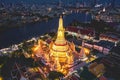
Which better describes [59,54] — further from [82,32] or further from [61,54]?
[82,32]

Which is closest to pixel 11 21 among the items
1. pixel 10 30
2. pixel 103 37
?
pixel 10 30

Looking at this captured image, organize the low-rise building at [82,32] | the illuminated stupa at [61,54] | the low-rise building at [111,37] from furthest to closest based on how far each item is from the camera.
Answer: the low-rise building at [82,32] → the low-rise building at [111,37] → the illuminated stupa at [61,54]

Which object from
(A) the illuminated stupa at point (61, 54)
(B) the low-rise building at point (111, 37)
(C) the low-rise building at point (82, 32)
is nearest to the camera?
(A) the illuminated stupa at point (61, 54)

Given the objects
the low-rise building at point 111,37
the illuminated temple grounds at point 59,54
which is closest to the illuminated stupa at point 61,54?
the illuminated temple grounds at point 59,54

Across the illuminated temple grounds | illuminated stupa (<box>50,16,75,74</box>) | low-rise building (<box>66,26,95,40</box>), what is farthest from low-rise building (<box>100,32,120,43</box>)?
illuminated stupa (<box>50,16,75,74</box>)

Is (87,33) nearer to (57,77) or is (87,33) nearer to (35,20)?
(57,77)

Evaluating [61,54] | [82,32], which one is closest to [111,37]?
[82,32]

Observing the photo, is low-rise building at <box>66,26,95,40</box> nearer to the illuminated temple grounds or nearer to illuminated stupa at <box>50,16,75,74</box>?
the illuminated temple grounds

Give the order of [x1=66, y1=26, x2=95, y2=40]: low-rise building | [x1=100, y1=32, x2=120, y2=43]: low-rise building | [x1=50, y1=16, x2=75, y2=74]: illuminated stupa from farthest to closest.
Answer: [x1=66, y1=26, x2=95, y2=40]: low-rise building, [x1=100, y1=32, x2=120, y2=43]: low-rise building, [x1=50, y1=16, x2=75, y2=74]: illuminated stupa

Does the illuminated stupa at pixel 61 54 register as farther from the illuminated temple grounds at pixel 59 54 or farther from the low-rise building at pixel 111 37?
the low-rise building at pixel 111 37
